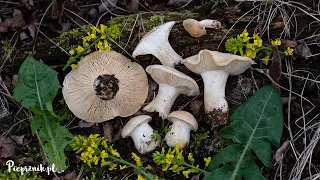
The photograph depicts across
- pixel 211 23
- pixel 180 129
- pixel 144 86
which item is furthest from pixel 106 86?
pixel 211 23

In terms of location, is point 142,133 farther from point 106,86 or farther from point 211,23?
point 211,23

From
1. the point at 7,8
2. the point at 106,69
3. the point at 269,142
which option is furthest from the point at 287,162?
the point at 7,8

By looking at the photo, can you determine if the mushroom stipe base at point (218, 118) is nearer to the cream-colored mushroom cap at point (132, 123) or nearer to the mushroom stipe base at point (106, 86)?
the cream-colored mushroom cap at point (132, 123)

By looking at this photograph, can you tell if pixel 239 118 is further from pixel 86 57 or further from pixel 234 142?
pixel 86 57

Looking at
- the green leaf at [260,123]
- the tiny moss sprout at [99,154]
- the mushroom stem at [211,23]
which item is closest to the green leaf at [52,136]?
the tiny moss sprout at [99,154]

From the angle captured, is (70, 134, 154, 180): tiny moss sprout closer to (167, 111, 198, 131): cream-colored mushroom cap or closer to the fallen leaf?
(167, 111, 198, 131): cream-colored mushroom cap

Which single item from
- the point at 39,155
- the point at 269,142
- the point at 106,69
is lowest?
the point at 39,155
